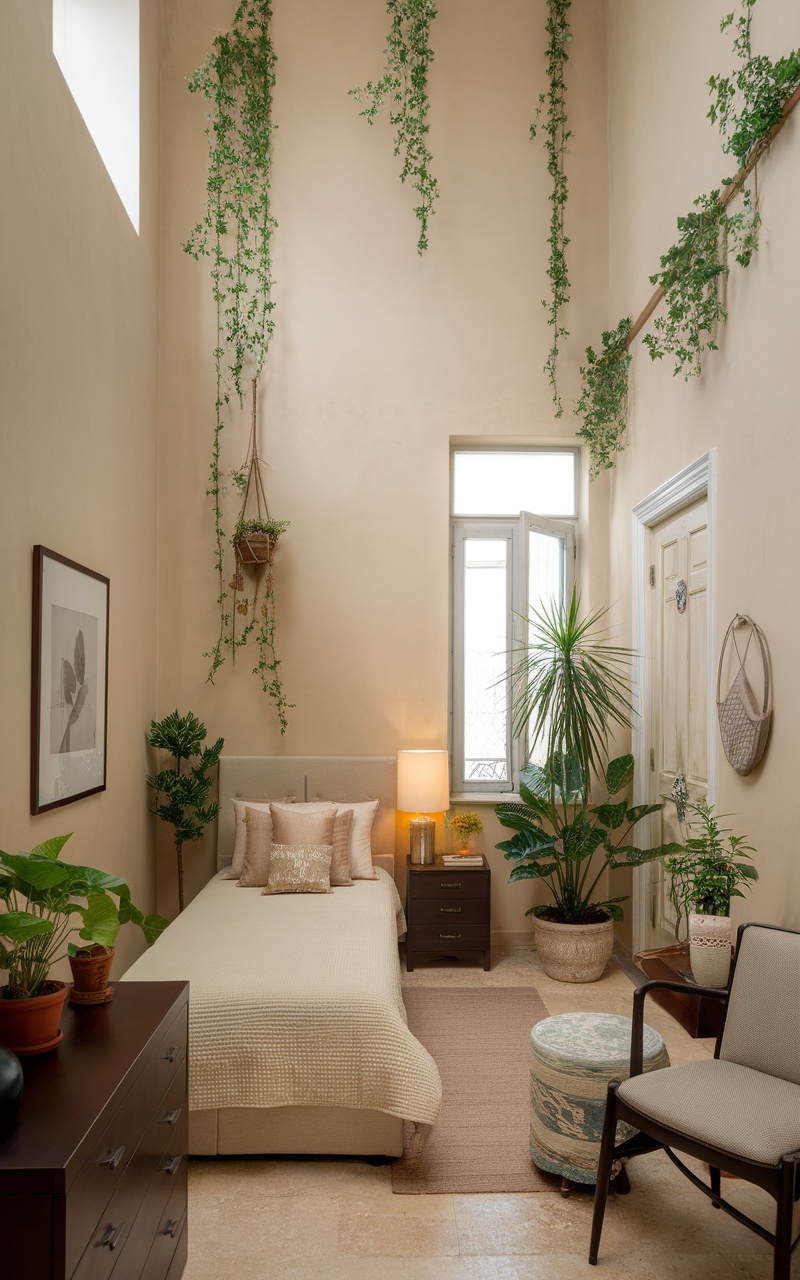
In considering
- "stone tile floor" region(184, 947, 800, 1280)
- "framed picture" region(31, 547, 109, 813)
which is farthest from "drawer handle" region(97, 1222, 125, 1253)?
"framed picture" region(31, 547, 109, 813)

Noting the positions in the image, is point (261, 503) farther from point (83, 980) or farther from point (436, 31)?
point (83, 980)

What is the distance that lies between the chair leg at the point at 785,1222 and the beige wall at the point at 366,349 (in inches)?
129

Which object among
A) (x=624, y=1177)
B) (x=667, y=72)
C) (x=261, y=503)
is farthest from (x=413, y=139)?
(x=624, y=1177)

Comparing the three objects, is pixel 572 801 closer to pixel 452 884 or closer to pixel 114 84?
pixel 452 884

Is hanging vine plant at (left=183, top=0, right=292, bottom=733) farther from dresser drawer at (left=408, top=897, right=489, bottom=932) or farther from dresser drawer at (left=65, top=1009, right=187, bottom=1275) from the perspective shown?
dresser drawer at (left=65, top=1009, right=187, bottom=1275)

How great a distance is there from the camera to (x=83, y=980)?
6.79 feet

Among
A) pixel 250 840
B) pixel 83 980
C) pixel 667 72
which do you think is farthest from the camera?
pixel 250 840

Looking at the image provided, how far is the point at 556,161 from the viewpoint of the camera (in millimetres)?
5336

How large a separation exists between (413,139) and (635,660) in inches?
128

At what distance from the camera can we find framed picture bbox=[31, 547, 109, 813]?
3.12 meters

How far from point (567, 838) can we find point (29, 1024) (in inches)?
A: 131

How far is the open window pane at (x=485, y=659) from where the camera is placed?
5.39m

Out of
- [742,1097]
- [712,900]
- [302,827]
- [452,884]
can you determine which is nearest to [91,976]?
[742,1097]

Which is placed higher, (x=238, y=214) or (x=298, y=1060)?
(x=238, y=214)
